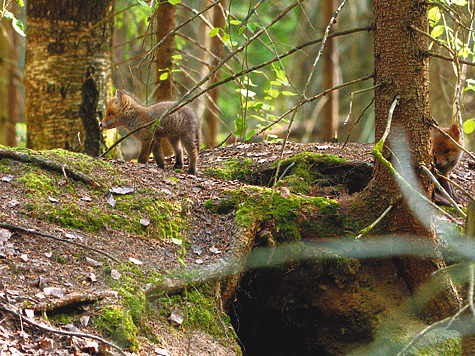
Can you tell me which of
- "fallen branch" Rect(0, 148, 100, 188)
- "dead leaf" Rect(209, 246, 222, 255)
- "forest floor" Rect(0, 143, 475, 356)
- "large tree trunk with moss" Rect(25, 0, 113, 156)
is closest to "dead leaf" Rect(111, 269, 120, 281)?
"forest floor" Rect(0, 143, 475, 356)

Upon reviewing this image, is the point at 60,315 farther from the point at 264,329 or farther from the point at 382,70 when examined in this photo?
the point at 382,70

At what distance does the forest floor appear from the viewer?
9.16 ft

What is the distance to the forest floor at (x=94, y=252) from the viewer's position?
279 centimetres

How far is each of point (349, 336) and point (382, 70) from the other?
2.74 m

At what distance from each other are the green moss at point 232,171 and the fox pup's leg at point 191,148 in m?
0.20

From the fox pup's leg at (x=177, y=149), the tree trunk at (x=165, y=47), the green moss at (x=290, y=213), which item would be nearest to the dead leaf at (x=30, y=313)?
the green moss at (x=290, y=213)

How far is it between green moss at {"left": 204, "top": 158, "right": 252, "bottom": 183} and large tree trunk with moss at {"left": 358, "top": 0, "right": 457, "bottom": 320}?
6.89ft

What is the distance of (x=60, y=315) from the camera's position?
2873 mm

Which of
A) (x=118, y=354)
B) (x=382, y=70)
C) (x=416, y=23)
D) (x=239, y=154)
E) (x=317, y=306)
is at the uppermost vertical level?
(x=416, y=23)

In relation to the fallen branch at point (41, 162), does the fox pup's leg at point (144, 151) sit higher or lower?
lower

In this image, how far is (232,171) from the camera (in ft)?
19.3

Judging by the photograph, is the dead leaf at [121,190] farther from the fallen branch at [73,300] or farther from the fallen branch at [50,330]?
the fallen branch at [50,330]

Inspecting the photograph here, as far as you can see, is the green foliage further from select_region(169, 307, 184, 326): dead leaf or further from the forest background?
select_region(169, 307, 184, 326): dead leaf

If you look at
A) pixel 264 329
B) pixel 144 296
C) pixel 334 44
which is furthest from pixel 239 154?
pixel 334 44
